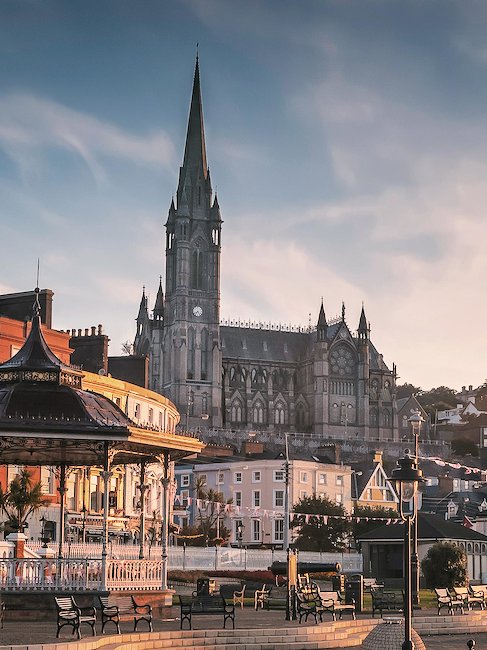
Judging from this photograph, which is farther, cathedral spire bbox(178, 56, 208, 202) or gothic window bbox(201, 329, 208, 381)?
cathedral spire bbox(178, 56, 208, 202)

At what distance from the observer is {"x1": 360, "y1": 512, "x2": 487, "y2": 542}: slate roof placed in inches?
2477

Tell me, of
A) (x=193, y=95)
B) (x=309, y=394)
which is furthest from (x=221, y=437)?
(x=193, y=95)

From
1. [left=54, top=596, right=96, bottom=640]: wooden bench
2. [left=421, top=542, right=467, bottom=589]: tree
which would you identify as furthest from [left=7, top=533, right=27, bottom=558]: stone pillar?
[left=421, top=542, right=467, bottom=589]: tree

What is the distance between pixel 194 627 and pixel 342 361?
16094cm

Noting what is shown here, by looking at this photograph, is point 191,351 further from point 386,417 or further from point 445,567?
point 445,567

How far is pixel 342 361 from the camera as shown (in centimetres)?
18712

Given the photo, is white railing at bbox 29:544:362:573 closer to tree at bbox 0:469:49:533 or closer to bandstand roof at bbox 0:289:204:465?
tree at bbox 0:469:49:533

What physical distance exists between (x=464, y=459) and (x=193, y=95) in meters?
73.0

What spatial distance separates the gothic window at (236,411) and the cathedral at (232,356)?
0.15 meters

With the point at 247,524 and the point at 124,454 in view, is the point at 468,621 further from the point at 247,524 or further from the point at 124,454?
the point at 247,524

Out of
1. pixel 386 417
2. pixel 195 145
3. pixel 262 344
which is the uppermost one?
pixel 195 145

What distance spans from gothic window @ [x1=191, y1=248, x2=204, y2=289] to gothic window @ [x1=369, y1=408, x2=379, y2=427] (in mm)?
32871

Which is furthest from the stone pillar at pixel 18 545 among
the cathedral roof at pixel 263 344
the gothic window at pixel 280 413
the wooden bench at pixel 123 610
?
the cathedral roof at pixel 263 344

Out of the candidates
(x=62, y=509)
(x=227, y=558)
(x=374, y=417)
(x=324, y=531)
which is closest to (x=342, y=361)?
(x=374, y=417)
